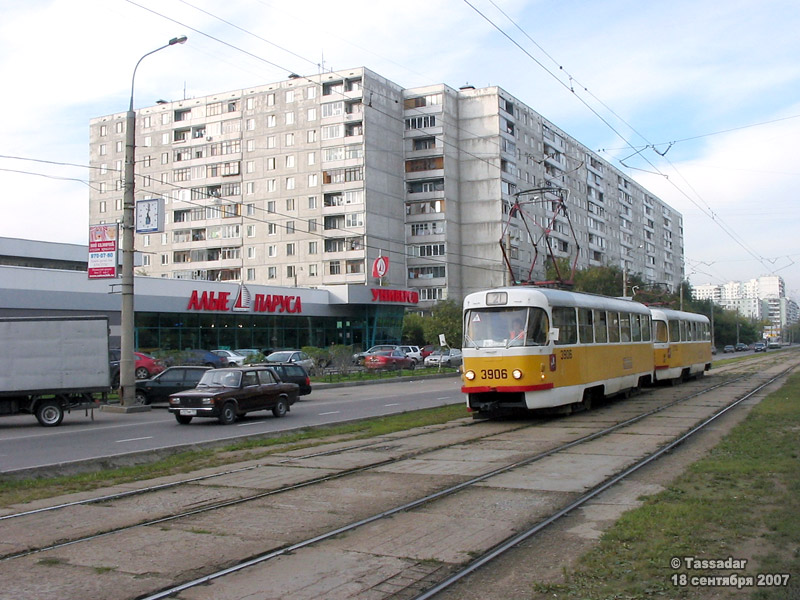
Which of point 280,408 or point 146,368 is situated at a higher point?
point 146,368

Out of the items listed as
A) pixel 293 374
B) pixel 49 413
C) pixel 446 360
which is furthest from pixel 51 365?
pixel 446 360

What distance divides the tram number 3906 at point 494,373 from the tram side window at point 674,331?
15.6 meters

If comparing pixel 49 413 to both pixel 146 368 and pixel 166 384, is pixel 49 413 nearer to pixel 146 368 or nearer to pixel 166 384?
pixel 166 384

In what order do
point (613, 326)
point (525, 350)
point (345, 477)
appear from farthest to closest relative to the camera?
point (613, 326)
point (525, 350)
point (345, 477)

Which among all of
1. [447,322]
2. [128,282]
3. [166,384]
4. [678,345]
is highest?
[128,282]

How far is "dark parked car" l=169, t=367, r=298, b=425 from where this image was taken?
19469mm

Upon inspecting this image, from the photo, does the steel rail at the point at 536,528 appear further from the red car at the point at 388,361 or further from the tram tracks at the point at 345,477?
the red car at the point at 388,361

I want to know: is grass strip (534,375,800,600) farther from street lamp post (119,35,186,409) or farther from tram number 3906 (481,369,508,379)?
street lamp post (119,35,186,409)

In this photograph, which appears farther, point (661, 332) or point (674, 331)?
point (674, 331)

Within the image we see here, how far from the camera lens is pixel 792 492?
8914 millimetres

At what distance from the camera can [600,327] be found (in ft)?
70.4

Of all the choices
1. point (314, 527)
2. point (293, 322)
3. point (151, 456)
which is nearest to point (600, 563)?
point (314, 527)

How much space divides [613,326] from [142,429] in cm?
1310

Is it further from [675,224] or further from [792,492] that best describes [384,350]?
[675,224]
